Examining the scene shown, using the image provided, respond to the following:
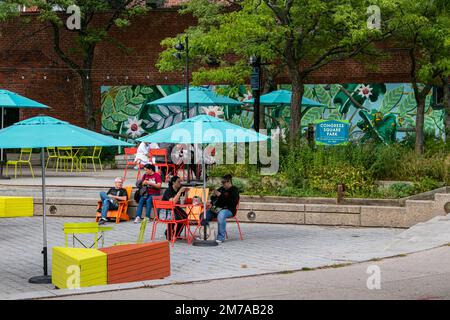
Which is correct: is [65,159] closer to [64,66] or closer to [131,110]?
[131,110]

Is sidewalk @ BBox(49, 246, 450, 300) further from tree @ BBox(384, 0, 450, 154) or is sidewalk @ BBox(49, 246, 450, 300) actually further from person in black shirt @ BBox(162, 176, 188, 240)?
tree @ BBox(384, 0, 450, 154)

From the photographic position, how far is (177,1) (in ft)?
118

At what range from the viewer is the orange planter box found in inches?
468

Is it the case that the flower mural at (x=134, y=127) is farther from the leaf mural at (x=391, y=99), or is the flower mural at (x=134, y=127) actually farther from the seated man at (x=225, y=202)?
the seated man at (x=225, y=202)

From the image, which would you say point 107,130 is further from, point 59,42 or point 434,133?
point 434,133

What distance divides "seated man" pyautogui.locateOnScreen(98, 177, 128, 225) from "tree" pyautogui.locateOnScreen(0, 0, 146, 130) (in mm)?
12418

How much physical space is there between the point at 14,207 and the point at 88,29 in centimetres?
1620

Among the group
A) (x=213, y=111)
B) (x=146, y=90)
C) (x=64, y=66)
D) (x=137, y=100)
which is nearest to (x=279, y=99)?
(x=213, y=111)

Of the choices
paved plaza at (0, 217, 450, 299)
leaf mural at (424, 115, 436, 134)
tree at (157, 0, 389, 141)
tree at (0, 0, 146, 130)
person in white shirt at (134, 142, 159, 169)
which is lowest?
paved plaza at (0, 217, 450, 299)

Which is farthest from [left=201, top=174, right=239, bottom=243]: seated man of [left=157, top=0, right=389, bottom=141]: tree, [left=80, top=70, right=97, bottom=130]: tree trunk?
[left=80, top=70, right=97, bottom=130]: tree trunk

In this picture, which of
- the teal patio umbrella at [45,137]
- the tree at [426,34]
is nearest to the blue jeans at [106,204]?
the teal patio umbrella at [45,137]

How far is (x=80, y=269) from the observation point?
11.5m

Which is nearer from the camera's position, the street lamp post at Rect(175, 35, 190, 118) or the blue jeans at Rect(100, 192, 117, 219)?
the blue jeans at Rect(100, 192, 117, 219)
